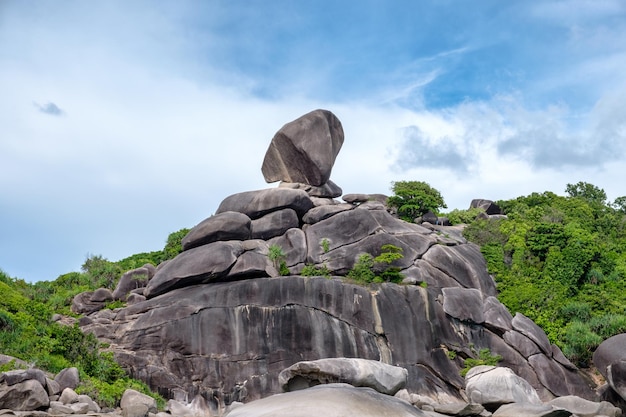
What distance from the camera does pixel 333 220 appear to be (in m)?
36.8

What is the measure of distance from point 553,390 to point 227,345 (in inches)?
588

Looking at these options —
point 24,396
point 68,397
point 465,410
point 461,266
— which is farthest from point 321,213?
point 24,396

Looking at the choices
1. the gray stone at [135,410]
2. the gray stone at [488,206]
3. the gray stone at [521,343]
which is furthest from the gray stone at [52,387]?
the gray stone at [488,206]

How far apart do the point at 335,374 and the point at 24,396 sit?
9.25 meters

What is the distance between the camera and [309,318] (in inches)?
1190

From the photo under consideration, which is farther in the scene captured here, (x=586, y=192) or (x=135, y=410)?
(x=586, y=192)

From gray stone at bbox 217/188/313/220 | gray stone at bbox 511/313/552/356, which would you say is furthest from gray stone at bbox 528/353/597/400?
gray stone at bbox 217/188/313/220

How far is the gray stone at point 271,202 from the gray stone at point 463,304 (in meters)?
9.96

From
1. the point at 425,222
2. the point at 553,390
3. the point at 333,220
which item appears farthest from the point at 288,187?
the point at 553,390

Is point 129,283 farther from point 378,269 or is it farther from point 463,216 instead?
point 463,216

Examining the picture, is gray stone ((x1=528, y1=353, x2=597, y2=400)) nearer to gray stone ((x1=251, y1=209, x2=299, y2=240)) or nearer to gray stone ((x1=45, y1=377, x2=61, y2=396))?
gray stone ((x1=251, y1=209, x2=299, y2=240))

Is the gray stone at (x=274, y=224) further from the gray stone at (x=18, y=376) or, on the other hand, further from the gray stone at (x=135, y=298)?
the gray stone at (x=18, y=376)

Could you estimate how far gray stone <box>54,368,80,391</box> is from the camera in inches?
910

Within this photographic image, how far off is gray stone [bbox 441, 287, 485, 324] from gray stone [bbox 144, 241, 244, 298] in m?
10.6
